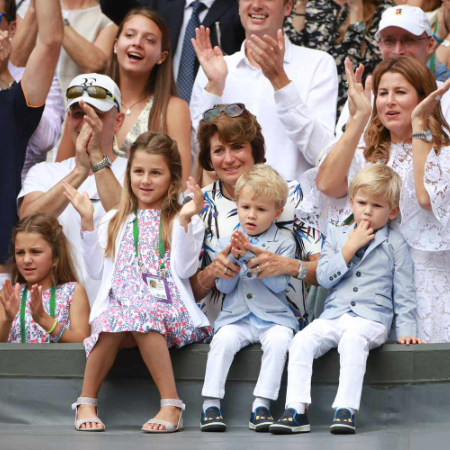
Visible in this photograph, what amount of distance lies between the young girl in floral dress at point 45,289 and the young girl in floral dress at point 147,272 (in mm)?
350

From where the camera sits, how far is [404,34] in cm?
614

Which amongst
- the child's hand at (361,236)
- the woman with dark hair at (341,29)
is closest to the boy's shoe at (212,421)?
the child's hand at (361,236)

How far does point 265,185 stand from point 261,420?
1215mm

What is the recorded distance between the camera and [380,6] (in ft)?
24.1

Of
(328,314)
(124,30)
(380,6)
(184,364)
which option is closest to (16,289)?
(184,364)

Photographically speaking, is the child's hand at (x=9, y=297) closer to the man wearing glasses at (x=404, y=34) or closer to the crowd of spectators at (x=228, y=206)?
the crowd of spectators at (x=228, y=206)

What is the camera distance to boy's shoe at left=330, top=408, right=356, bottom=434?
4504 millimetres

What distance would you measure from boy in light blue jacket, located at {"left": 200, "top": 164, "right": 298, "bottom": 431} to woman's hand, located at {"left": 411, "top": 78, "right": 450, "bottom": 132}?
762 millimetres

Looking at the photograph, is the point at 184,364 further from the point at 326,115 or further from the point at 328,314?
the point at 326,115

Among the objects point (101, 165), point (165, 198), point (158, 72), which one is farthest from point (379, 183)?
point (158, 72)

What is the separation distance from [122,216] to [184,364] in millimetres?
910

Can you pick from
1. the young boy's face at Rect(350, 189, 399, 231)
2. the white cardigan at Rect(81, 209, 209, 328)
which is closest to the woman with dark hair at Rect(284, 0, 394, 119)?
the young boy's face at Rect(350, 189, 399, 231)

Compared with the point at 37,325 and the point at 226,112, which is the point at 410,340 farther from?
the point at 37,325

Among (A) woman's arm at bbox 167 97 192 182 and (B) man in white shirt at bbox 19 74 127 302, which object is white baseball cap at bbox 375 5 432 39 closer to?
(A) woman's arm at bbox 167 97 192 182
